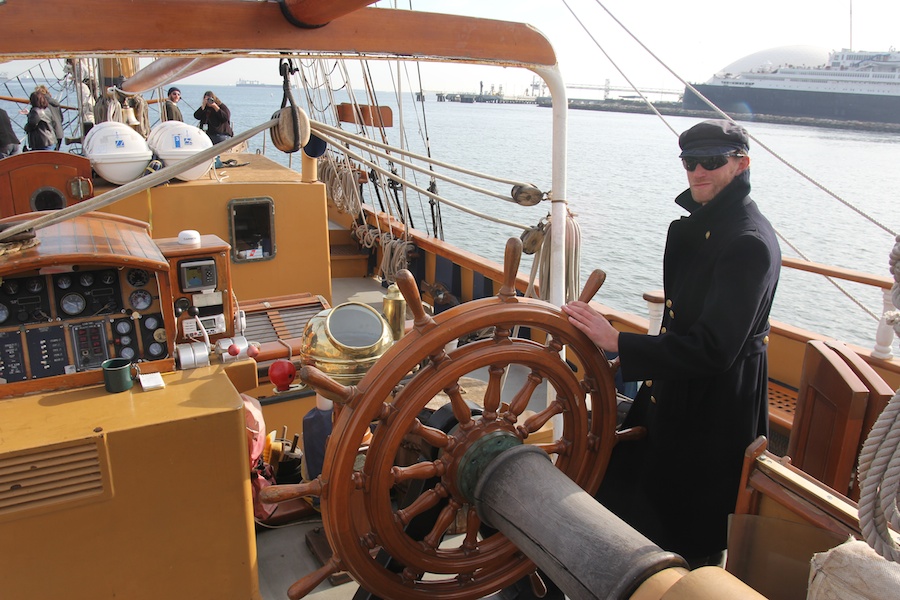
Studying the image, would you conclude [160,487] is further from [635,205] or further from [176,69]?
[635,205]

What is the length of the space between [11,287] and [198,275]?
21.6 inches

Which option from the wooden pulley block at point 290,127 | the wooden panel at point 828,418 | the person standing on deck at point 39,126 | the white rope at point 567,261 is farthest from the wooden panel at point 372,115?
the wooden panel at point 828,418

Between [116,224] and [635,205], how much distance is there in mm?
15080

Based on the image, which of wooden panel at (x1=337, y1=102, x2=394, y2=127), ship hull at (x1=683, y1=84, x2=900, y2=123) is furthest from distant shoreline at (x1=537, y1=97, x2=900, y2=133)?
wooden panel at (x1=337, y1=102, x2=394, y2=127)

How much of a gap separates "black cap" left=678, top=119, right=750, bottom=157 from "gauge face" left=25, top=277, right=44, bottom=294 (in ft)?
5.37

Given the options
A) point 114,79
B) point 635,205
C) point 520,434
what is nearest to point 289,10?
point 520,434

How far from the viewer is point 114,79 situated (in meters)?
7.01

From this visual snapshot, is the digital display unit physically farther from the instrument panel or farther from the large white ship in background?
the large white ship in background

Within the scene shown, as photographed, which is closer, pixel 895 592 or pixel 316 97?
pixel 895 592

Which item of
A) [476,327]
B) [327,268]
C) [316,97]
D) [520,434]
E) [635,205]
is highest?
[316,97]

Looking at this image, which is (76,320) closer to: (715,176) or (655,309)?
(715,176)

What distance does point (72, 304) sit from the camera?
5.96 feet

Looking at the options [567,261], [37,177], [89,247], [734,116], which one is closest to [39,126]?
[37,177]

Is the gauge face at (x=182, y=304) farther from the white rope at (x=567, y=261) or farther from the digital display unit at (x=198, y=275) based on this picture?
the white rope at (x=567, y=261)
